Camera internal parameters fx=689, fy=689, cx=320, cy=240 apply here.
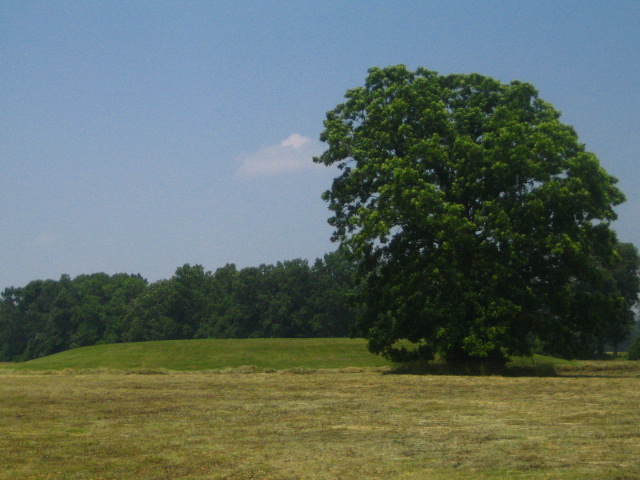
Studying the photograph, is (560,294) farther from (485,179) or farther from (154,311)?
(154,311)

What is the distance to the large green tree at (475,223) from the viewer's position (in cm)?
3105

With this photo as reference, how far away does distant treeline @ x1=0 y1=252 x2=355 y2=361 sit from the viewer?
115m

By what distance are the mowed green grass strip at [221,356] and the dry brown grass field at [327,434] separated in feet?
76.2

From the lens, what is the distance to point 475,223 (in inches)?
1262

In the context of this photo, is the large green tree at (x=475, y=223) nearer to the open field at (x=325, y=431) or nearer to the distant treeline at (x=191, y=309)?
the open field at (x=325, y=431)

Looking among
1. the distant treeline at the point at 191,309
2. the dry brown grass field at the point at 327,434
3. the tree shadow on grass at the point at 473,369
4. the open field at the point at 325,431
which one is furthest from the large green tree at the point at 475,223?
the distant treeline at the point at 191,309

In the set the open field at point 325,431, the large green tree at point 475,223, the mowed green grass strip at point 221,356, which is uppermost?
the large green tree at point 475,223

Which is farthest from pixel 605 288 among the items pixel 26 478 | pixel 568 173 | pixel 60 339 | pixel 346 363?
pixel 60 339

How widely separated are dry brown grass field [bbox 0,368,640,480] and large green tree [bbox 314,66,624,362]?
10257 millimetres

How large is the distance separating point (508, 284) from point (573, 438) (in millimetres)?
20597

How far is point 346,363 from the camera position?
147 feet

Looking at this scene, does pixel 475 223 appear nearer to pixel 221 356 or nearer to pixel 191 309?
pixel 221 356

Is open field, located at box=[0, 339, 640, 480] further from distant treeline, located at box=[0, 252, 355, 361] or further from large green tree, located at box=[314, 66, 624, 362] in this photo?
distant treeline, located at box=[0, 252, 355, 361]

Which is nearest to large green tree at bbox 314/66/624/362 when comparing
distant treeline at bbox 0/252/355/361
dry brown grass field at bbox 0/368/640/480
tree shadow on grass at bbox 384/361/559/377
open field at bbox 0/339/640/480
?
tree shadow on grass at bbox 384/361/559/377
